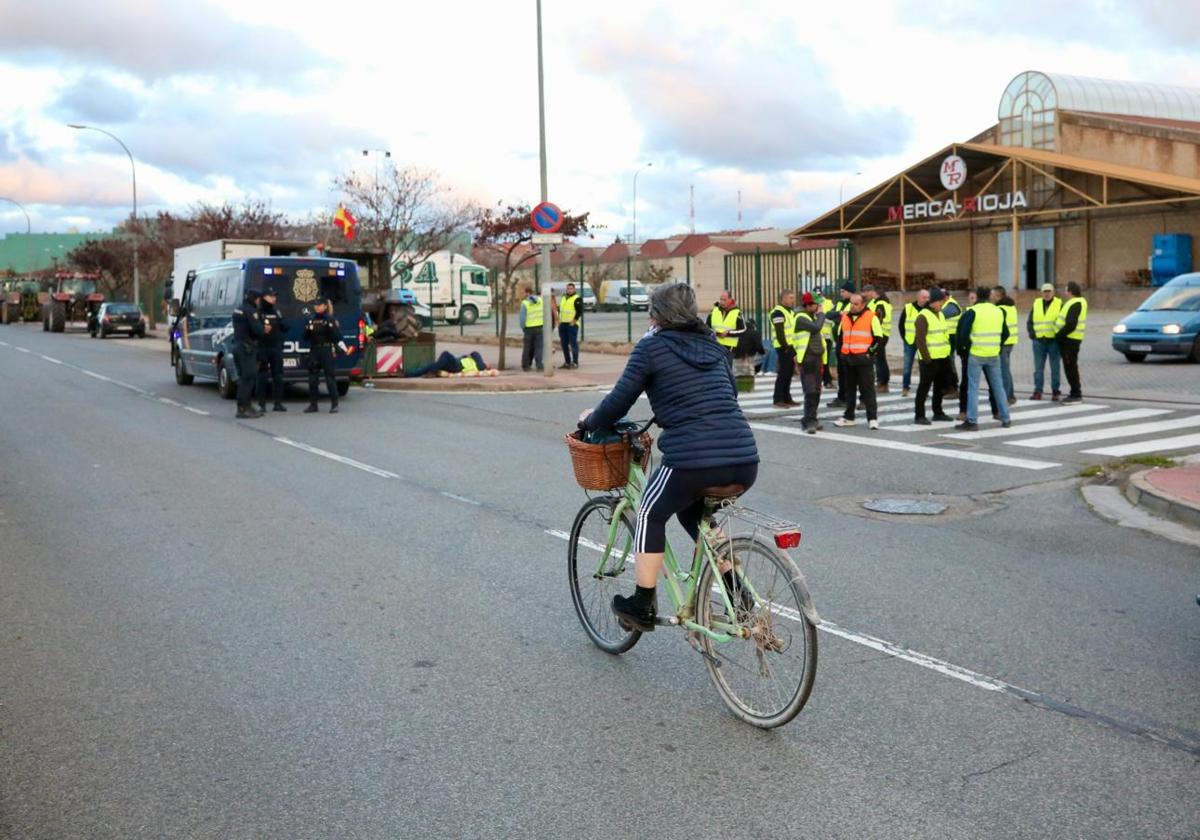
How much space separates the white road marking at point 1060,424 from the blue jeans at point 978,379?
26 centimetres

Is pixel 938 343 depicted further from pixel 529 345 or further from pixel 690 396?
pixel 529 345

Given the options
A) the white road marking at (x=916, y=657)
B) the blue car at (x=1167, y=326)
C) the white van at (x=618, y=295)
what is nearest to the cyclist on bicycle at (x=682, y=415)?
the white road marking at (x=916, y=657)

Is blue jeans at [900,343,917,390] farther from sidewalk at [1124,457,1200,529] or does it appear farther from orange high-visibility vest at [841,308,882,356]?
sidewalk at [1124,457,1200,529]

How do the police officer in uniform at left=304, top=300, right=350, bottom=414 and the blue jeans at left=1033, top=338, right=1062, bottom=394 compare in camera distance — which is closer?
the police officer in uniform at left=304, top=300, right=350, bottom=414

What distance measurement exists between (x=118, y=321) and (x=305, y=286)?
111ft

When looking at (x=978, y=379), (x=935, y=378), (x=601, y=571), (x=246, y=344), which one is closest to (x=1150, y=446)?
(x=978, y=379)

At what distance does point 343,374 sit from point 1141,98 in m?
44.4

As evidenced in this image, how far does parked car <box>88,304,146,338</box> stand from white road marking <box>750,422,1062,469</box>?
4044 centimetres

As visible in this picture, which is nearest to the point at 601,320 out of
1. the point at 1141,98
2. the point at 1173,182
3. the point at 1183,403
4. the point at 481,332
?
the point at 481,332

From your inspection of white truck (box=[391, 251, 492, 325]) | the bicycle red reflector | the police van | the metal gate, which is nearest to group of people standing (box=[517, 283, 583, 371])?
the metal gate

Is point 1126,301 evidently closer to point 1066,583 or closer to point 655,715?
point 1066,583

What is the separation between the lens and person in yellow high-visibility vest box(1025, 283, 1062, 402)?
57.1 feet

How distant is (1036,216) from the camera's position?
45531 mm

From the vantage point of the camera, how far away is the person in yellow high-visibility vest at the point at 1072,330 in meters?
17.1
